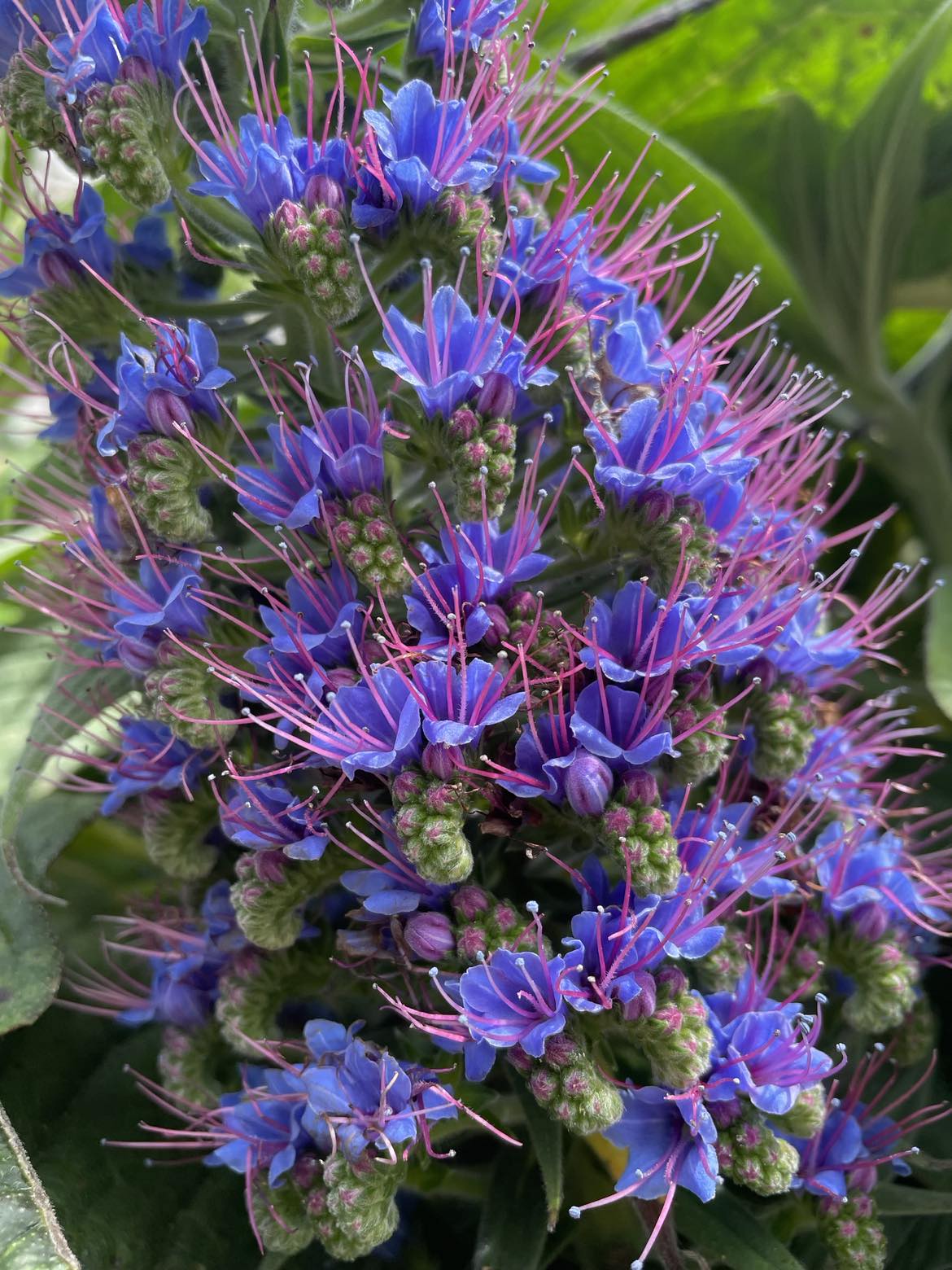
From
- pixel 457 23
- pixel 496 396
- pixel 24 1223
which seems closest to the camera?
pixel 24 1223

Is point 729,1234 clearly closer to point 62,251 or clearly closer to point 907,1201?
point 907,1201

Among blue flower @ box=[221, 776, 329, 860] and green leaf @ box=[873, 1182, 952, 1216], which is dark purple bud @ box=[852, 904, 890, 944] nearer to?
green leaf @ box=[873, 1182, 952, 1216]

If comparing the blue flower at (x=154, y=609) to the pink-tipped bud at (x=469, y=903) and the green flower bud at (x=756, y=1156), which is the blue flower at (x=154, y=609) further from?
the green flower bud at (x=756, y=1156)

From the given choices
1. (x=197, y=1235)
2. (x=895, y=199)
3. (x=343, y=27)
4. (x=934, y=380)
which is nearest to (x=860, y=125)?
(x=895, y=199)

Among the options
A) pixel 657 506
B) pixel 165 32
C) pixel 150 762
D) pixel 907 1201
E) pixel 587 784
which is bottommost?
pixel 907 1201

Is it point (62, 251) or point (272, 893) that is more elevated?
point (62, 251)

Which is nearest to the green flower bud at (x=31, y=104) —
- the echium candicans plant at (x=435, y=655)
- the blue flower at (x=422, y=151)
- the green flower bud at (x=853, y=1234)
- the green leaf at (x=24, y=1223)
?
the echium candicans plant at (x=435, y=655)

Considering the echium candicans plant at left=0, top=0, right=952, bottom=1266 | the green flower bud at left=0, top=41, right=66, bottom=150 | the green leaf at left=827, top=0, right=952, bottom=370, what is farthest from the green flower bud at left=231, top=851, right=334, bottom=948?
the green leaf at left=827, top=0, right=952, bottom=370

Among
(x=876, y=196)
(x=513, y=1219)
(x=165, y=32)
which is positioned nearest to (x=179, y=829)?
(x=513, y=1219)
